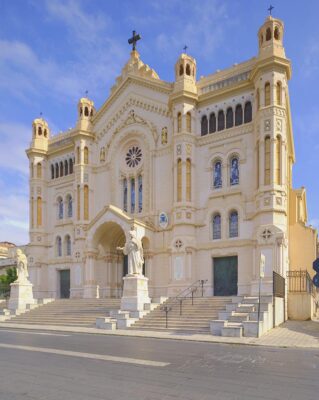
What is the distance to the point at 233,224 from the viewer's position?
1168 inches

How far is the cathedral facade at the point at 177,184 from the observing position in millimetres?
27922

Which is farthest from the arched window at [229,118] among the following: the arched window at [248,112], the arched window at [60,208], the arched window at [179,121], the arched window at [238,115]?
the arched window at [60,208]

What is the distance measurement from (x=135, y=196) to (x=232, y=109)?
983cm

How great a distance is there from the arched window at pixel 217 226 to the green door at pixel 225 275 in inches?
59.8

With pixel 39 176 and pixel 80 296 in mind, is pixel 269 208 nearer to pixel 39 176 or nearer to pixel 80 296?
pixel 80 296

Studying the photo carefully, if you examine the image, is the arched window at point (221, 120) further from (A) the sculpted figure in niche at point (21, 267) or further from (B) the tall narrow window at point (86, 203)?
(A) the sculpted figure in niche at point (21, 267)

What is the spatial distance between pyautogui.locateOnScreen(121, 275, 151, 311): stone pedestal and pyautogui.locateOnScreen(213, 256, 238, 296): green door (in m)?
5.65

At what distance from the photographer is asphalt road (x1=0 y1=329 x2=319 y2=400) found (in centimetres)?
864

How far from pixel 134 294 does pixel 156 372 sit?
49.7ft

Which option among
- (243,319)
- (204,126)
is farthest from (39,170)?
(243,319)

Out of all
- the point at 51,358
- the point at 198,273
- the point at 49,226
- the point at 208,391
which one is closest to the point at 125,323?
the point at 198,273

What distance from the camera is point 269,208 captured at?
26.8 metres

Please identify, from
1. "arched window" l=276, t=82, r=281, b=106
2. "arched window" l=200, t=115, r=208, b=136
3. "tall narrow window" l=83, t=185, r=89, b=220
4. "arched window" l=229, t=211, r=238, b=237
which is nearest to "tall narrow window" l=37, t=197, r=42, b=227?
"tall narrow window" l=83, t=185, r=89, b=220

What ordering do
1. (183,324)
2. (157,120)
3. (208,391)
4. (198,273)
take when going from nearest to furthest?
(208,391) < (183,324) < (198,273) < (157,120)
